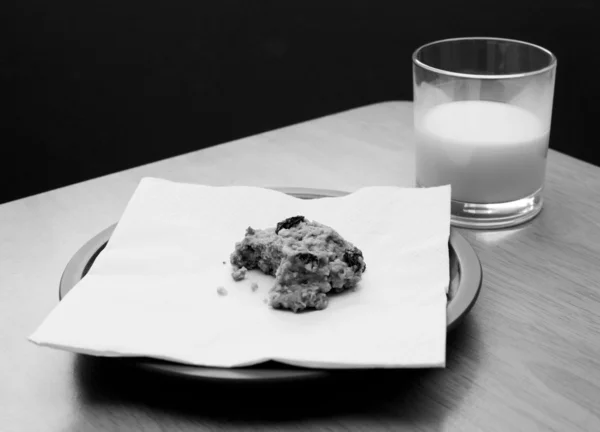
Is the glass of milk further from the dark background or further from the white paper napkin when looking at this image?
the dark background

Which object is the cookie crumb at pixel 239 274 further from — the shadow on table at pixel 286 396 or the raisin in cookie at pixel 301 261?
the shadow on table at pixel 286 396

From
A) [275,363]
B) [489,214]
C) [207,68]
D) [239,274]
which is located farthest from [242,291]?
[207,68]

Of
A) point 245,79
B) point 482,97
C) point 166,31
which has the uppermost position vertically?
point 482,97

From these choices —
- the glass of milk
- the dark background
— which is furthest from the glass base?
the dark background

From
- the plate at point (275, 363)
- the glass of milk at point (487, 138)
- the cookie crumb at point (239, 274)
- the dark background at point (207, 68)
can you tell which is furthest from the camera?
the dark background at point (207, 68)

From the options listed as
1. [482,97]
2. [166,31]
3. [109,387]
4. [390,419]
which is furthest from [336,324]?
[166,31]

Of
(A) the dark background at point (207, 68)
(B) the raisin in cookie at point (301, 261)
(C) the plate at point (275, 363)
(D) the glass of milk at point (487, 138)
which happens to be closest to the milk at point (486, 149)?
(D) the glass of milk at point (487, 138)

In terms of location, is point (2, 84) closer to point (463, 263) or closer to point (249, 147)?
point (249, 147)
